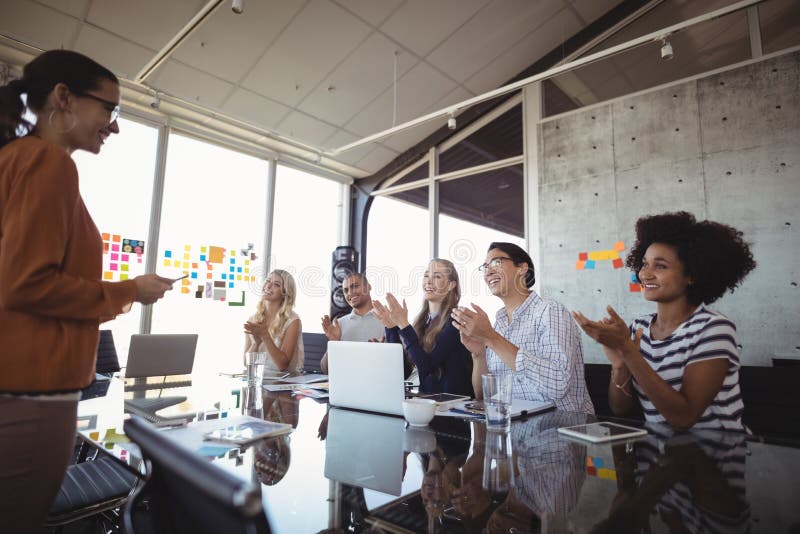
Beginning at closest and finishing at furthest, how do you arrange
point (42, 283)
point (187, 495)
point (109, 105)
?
point (187, 495)
point (42, 283)
point (109, 105)

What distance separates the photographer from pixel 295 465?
42.5 inches

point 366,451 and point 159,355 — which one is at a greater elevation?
point 159,355

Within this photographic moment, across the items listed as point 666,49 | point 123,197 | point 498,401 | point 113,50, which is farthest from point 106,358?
point 666,49

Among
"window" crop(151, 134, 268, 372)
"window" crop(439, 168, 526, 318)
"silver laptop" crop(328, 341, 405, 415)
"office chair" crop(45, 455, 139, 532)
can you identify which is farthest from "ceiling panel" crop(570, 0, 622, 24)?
"office chair" crop(45, 455, 139, 532)

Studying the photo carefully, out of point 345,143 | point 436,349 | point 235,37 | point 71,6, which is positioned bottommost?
point 436,349

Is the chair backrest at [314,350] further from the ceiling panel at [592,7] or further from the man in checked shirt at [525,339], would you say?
the ceiling panel at [592,7]

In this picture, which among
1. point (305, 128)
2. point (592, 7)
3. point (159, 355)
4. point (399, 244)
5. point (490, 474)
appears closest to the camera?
point (490, 474)

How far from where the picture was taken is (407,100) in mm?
5625

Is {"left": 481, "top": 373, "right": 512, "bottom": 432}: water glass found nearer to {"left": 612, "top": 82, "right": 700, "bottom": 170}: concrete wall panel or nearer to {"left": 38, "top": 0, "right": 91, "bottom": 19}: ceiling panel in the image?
{"left": 612, "top": 82, "right": 700, "bottom": 170}: concrete wall panel

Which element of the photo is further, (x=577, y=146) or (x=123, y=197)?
(x=577, y=146)

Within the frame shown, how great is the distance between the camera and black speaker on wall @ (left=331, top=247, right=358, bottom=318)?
6691 mm

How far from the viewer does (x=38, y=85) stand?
102cm

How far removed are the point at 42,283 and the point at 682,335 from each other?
197 centimetres

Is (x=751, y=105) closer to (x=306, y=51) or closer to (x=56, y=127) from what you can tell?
(x=306, y=51)
